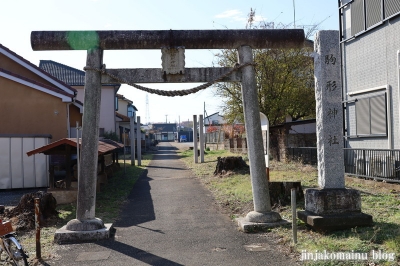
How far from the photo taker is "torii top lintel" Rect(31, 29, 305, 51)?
30.1 feet

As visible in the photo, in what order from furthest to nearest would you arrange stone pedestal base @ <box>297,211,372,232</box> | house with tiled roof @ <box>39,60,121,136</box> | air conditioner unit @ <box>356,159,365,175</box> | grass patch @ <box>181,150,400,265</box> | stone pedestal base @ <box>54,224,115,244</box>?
house with tiled roof @ <box>39,60,121,136</box>
air conditioner unit @ <box>356,159,365,175</box>
stone pedestal base @ <box>54,224,115,244</box>
stone pedestal base @ <box>297,211,372,232</box>
grass patch @ <box>181,150,400,265</box>

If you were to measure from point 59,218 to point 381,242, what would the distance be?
7.60 m

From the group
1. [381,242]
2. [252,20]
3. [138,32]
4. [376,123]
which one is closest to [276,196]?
[381,242]

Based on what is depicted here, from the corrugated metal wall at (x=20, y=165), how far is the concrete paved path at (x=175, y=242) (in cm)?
566

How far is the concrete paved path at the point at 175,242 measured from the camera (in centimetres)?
715

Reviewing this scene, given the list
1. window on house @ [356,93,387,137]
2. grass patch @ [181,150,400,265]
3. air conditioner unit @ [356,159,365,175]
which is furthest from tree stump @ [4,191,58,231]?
window on house @ [356,93,387,137]

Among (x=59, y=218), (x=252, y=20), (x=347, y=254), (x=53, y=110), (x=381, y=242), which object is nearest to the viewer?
(x=347, y=254)

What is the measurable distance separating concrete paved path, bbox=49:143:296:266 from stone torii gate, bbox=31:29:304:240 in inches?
29.8

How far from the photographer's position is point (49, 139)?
17703 mm

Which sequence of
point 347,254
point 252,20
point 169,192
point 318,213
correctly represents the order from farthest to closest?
1. point 252,20
2. point 169,192
3. point 318,213
4. point 347,254

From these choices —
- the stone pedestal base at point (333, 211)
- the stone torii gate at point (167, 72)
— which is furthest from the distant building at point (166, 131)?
the stone pedestal base at point (333, 211)

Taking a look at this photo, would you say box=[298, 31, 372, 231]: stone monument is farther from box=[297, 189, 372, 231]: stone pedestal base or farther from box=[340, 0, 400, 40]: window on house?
box=[340, 0, 400, 40]: window on house

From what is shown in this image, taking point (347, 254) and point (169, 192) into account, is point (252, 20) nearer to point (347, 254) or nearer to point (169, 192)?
point (169, 192)

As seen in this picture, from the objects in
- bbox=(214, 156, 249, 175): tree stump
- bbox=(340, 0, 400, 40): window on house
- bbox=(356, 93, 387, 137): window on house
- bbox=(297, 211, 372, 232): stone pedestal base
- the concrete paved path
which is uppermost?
bbox=(340, 0, 400, 40): window on house
